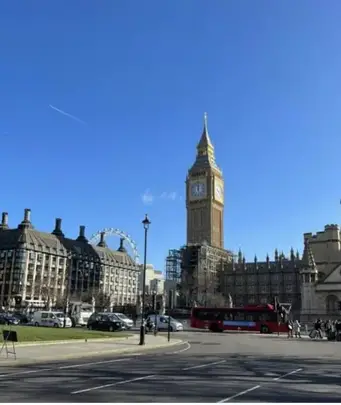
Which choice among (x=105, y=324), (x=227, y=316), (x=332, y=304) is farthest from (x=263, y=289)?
(x=105, y=324)

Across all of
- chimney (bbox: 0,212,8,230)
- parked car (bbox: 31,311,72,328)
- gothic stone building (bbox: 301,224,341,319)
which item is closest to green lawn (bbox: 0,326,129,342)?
parked car (bbox: 31,311,72,328)

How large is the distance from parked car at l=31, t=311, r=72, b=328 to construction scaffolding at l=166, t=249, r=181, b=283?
345 ft

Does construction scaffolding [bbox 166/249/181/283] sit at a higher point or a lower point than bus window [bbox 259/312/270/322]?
higher

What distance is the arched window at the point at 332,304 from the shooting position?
89.9 meters

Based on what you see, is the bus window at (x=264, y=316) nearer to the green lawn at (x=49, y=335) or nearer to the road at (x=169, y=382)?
the green lawn at (x=49, y=335)

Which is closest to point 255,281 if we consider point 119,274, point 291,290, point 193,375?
point 291,290

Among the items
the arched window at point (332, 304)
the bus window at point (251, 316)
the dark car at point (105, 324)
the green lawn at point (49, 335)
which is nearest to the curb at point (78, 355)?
the green lawn at point (49, 335)

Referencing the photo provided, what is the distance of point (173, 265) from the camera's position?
168375 mm

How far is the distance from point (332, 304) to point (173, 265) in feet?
272

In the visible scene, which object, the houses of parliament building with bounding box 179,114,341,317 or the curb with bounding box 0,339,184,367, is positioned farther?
the houses of parliament building with bounding box 179,114,341,317

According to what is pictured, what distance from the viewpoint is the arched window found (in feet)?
295

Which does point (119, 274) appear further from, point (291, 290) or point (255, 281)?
point (291, 290)

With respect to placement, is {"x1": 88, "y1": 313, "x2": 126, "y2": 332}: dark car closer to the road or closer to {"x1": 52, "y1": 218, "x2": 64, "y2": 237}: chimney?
the road

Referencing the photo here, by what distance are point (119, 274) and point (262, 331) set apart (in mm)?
123124
